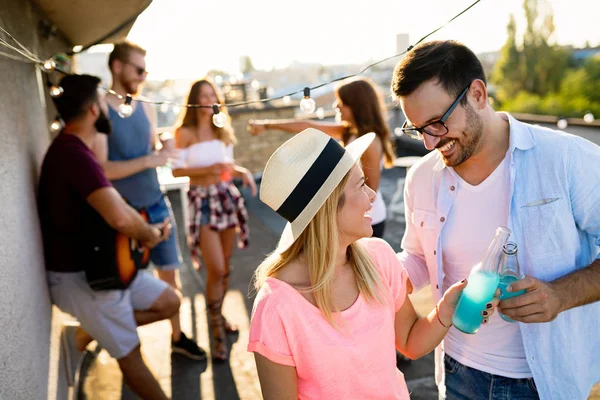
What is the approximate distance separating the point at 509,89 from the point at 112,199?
66.1m

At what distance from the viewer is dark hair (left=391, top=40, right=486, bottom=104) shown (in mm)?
1811

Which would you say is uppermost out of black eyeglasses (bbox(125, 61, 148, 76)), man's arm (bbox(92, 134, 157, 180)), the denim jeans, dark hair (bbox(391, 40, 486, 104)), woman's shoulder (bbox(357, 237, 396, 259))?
black eyeglasses (bbox(125, 61, 148, 76))

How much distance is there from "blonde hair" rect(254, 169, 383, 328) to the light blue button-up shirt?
0.52 meters

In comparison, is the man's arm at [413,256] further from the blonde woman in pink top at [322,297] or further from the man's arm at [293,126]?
the man's arm at [293,126]

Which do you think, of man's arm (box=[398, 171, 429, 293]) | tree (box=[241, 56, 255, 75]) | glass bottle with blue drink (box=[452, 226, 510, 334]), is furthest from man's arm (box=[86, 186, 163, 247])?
tree (box=[241, 56, 255, 75])

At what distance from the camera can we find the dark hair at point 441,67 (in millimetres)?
1811

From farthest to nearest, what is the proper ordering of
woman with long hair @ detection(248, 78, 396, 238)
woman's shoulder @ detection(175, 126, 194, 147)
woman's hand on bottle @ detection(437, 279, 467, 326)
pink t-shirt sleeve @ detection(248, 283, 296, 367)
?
woman's shoulder @ detection(175, 126, 194, 147) → woman with long hair @ detection(248, 78, 396, 238) → woman's hand on bottle @ detection(437, 279, 467, 326) → pink t-shirt sleeve @ detection(248, 283, 296, 367)

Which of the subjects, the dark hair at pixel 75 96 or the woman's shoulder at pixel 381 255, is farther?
the dark hair at pixel 75 96

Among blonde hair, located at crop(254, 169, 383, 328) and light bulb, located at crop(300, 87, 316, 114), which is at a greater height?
light bulb, located at crop(300, 87, 316, 114)

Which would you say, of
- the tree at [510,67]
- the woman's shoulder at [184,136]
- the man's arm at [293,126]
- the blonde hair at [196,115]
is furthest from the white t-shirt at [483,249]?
the tree at [510,67]

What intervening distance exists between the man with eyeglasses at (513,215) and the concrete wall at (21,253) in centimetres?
148

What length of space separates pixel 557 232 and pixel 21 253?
1987 millimetres

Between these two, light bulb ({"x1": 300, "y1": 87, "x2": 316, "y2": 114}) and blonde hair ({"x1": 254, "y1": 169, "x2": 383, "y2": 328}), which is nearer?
blonde hair ({"x1": 254, "y1": 169, "x2": 383, "y2": 328})

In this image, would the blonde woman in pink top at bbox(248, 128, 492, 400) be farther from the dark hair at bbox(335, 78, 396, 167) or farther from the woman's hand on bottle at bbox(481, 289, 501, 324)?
the dark hair at bbox(335, 78, 396, 167)
